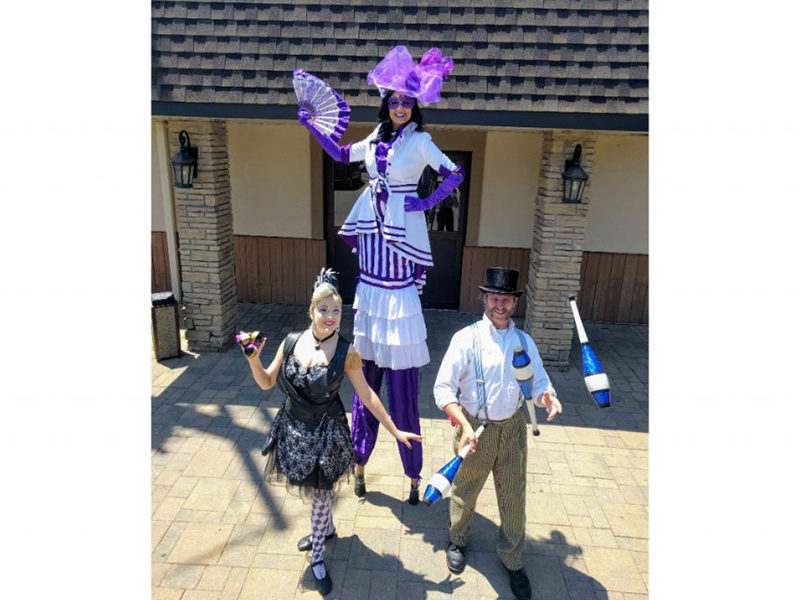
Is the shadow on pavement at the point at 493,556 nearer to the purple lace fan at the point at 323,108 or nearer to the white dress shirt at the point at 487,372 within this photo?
the white dress shirt at the point at 487,372

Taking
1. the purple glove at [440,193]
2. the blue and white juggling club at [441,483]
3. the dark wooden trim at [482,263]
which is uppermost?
the purple glove at [440,193]

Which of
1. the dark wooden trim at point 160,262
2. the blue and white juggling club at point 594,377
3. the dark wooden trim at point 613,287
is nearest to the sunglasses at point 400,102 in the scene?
the blue and white juggling club at point 594,377

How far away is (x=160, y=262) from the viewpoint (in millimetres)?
7703

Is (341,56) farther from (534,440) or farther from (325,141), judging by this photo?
(534,440)

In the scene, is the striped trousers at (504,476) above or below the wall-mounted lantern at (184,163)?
below

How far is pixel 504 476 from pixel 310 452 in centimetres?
114

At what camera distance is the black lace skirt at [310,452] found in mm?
2873

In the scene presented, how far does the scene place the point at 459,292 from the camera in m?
7.53

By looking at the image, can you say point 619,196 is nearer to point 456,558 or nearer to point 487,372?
point 487,372

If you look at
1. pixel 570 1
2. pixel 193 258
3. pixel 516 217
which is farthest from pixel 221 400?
pixel 570 1

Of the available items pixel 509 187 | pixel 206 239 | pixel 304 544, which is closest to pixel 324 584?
pixel 304 544

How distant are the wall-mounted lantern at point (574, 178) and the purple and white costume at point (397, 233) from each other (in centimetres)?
252

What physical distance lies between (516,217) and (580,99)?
8.06ft

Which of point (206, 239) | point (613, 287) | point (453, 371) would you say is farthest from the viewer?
point (613, 287)
